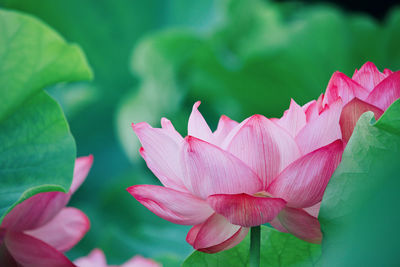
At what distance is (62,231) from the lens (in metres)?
0.37

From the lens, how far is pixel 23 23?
436mm

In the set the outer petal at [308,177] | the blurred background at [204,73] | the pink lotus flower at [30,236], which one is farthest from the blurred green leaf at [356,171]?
the blurred background at [204,73]

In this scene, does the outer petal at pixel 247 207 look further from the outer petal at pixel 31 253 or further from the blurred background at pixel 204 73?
the blurred background at pixel 204 73

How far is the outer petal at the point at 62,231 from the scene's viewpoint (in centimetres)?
37

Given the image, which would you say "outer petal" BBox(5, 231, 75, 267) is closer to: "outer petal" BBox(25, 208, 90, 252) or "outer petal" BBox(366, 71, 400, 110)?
"outer petal" BBox(25, 208, 90, 252)

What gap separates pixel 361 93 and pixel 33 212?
0.68 feet

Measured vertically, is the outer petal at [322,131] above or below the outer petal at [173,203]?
above

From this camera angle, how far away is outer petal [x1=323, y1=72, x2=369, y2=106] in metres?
0.28

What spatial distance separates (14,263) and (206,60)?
3.61 ft

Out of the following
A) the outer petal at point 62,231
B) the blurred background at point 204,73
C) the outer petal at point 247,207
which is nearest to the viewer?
the outer petal at point 247,207

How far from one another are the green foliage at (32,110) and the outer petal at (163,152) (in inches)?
3.1

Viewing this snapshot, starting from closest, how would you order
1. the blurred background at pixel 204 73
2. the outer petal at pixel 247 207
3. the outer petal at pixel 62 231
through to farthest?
the outer petal at pixel 247 207, the outer petal at pixel 62 231, the blurred background at pixel 204 73

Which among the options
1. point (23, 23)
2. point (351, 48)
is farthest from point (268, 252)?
point (351, 48)

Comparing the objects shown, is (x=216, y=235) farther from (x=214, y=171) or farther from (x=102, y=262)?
(x=102, y=262)
